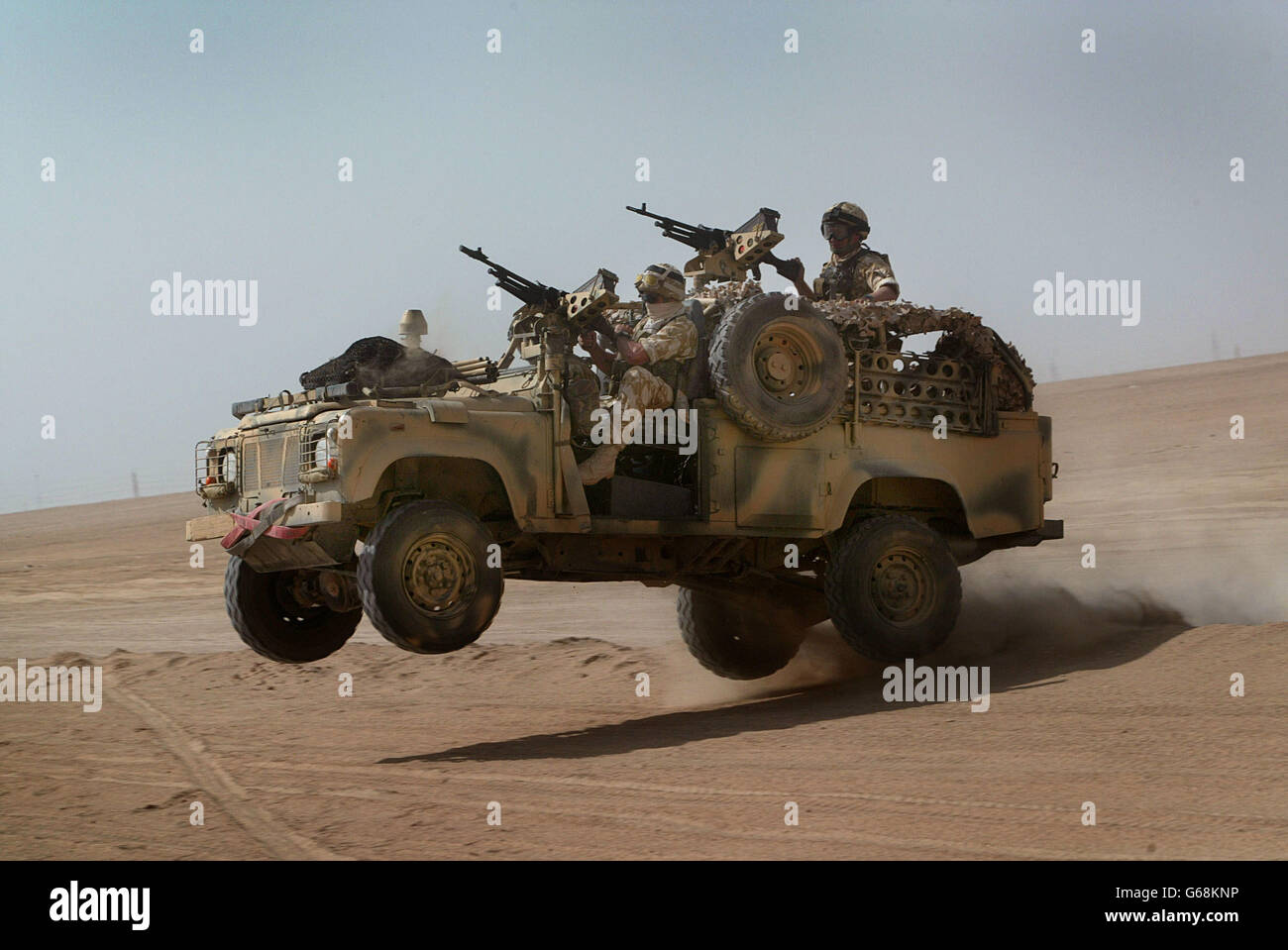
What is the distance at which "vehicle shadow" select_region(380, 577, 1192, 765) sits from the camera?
403 inches

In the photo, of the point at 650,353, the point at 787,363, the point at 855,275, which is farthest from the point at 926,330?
the point at 650,353

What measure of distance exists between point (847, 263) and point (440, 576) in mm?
5222

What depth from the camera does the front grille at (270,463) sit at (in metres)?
10.0

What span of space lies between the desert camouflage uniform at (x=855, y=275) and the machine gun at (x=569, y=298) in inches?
117

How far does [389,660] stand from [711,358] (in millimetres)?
6084

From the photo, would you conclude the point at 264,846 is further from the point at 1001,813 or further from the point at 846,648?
the point at 846,648

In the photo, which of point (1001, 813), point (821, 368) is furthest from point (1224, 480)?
point (1001, 813)

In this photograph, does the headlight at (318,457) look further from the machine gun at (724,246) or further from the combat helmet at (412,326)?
the machine gun at (724,246)

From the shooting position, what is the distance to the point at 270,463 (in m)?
10.3

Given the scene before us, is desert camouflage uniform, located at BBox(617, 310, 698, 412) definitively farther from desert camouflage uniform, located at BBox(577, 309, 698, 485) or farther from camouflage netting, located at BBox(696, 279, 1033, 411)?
camouflage netting, located at BBox(696, 279, 1033, 411)

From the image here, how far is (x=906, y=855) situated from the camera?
6590 millimetres

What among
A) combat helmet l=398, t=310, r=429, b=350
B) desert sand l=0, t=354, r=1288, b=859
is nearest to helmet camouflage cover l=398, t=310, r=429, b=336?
combat helmet l=398, t=310, r=429, b=350

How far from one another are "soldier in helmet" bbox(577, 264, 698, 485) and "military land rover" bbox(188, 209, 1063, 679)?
178mm

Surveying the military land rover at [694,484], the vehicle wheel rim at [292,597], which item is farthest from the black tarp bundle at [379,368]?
the vehicle wheel rim at [292,597]
